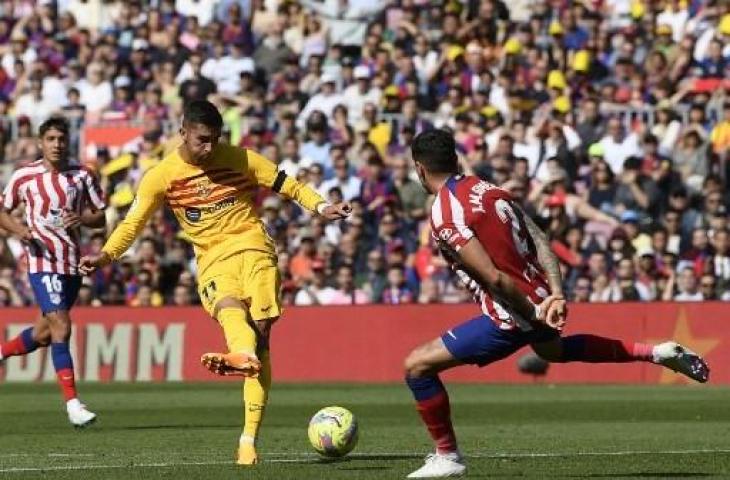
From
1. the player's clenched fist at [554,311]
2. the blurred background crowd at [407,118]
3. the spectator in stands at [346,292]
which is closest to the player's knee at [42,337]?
the player's clenched fist at [554,311]

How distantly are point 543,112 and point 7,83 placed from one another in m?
10.4

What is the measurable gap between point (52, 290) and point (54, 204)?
0.79 m

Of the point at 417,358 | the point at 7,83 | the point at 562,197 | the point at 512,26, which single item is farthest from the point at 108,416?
the point at 7,83

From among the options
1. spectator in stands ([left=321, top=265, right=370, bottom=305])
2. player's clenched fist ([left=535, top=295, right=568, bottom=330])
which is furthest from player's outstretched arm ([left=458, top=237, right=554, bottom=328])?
spectator in stands ([left=321, top=265, right=370, bottom=305])

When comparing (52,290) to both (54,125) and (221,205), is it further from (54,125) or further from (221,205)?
(221,205)

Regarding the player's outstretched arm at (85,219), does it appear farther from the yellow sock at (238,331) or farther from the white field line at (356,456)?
the yellow sock at (238,331)

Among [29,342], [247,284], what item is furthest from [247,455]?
[29,342]

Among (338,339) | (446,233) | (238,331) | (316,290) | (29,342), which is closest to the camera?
(446,233)

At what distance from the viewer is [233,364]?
38.4ft

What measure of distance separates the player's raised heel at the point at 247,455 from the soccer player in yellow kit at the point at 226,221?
53 millimetres

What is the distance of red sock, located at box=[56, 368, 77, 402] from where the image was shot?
16.4 meters

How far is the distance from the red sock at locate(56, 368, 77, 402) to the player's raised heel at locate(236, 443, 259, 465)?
446 cm

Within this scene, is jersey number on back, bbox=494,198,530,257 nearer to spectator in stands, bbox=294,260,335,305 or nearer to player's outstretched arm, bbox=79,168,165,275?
player's outstretched arm, bbox=79,168,165,275

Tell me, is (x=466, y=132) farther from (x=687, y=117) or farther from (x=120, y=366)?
(x=120, y=366)
